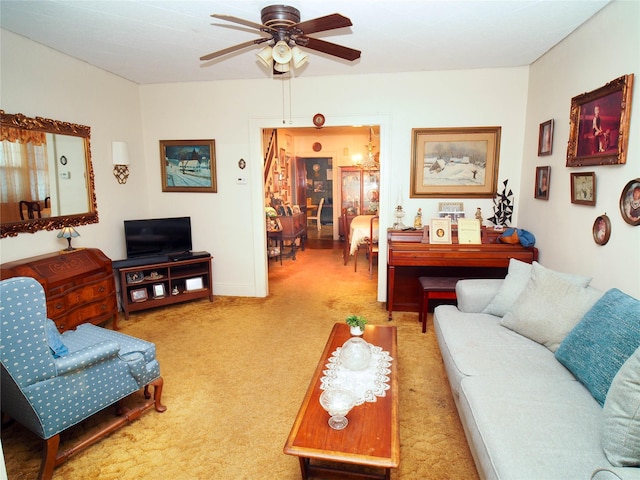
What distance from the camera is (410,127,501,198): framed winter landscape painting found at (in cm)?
400

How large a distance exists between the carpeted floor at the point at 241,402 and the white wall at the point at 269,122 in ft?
2.73

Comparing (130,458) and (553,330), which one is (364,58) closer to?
(553,330)

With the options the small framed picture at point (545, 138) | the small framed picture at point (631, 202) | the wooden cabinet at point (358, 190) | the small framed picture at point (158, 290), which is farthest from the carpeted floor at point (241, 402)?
the wooden cabinet at point (358, 190)

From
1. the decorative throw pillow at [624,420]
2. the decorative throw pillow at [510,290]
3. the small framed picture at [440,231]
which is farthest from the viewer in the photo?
the small framed picture at [440,231]

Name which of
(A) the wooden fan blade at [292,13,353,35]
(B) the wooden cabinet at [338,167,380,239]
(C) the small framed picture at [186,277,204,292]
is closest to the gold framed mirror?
(C) the small framed picture at [186,277,204,292]

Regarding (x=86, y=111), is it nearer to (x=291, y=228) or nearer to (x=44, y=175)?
(x=44, y=175)

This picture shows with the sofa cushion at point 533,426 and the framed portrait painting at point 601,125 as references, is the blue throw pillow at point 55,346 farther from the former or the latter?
the framed portrait painting at point 601,125

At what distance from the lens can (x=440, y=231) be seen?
3805mm

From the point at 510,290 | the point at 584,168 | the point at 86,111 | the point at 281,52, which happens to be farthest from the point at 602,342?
the point at 86,111

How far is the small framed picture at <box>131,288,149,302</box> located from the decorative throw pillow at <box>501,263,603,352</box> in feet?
Answer: 11.7

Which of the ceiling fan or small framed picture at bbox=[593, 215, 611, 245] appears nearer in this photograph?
the ceiling fan

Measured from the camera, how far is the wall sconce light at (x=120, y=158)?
3.96m

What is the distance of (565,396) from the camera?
68.2 inches

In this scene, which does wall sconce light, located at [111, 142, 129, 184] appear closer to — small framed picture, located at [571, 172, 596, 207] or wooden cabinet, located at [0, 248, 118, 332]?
wooden cabinet, located at [0, 248, 118, 332]
